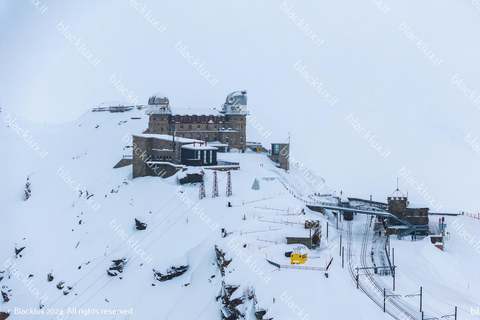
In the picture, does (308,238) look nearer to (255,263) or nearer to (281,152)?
(255,263)

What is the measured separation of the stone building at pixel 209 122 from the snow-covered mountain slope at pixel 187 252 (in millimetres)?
10571

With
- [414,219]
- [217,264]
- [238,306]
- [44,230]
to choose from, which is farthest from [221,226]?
[44,230]

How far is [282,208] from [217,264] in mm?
16445

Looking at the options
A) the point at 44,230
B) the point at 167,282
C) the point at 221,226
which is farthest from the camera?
the point at 44,230

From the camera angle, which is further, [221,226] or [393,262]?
[221,226]

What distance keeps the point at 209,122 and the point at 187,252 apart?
46761 millimetres

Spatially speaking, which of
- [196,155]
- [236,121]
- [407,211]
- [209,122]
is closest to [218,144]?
[209,122]

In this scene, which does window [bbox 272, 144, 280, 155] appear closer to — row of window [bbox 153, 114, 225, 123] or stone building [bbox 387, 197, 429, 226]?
row of window [bbox 153, 114, 225, 123]

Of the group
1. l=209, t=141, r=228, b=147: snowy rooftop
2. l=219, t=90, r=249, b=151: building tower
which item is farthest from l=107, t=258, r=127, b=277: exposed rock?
l=219, t=90, r=249, b=151: building tower

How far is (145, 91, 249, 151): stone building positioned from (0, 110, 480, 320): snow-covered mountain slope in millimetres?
10571

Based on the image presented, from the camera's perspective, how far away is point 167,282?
53406 millimetres

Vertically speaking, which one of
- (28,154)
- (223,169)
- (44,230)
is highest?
(28,154)

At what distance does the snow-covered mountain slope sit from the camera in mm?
43062

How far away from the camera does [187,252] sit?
181ft
